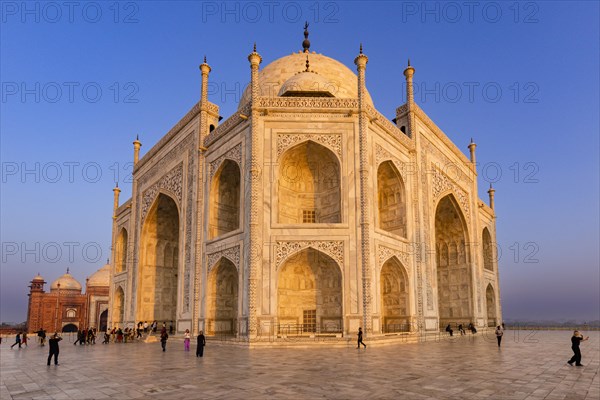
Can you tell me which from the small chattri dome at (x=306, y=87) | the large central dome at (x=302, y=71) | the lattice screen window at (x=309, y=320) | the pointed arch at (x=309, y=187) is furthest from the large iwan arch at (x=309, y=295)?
the large central dome at (x=302, y=71)

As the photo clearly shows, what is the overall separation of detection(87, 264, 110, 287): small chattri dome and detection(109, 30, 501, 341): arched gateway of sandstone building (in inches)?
929

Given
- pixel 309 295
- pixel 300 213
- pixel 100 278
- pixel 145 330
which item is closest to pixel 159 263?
pixel 145 330

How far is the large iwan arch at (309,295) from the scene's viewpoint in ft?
63.3

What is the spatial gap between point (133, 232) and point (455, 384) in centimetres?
2559

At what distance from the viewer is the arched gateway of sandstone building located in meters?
18.1

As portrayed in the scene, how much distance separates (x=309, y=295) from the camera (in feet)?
64.9

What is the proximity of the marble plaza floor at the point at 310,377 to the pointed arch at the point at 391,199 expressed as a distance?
9547mm

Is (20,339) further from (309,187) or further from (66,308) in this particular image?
(66,308)

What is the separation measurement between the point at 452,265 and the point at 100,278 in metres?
38.3

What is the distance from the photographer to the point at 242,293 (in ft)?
59.4

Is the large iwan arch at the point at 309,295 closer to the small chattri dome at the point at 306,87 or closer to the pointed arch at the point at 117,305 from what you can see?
the small chattri dome at the point at 306,87

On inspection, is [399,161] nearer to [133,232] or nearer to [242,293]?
[242,293]

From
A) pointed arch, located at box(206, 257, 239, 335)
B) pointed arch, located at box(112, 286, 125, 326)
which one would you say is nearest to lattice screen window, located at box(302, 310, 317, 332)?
pointed arch, located at box(206, 257, 239, 335)

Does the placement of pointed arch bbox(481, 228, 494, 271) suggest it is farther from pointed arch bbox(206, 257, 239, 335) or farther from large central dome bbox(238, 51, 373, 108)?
pointed arch bbox(206, 257, 239, 335)
